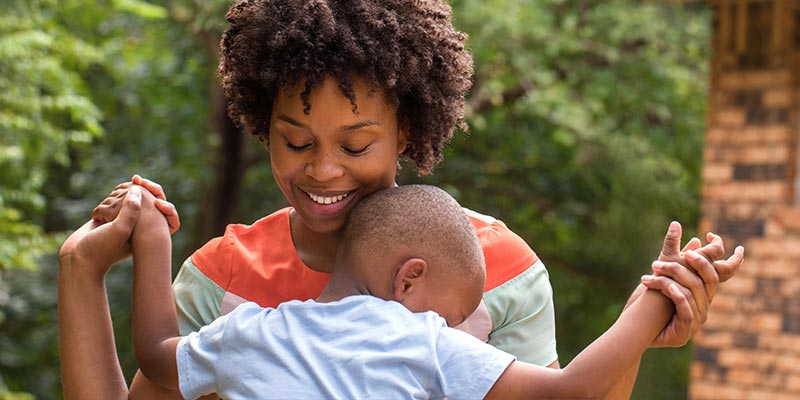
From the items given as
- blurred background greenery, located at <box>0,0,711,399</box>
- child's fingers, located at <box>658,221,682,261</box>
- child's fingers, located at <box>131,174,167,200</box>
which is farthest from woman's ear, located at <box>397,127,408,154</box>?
blurred background greenery, located at <box>0,0,711,399</box>

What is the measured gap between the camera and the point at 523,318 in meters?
2.34

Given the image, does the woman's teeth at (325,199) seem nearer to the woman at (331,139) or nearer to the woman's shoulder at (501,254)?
the woman at (331,139)

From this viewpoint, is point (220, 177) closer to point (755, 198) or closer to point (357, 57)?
point (755, 198)

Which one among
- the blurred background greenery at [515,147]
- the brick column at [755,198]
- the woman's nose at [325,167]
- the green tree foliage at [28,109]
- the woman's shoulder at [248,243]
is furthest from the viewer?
the blurred background greenery at [515,147]

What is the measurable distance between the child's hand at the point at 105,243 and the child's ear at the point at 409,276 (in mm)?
548

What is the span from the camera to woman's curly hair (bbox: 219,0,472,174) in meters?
2.22

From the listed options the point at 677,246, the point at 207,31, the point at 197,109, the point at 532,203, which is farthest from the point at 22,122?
the point at 532,203

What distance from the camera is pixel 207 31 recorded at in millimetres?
8797

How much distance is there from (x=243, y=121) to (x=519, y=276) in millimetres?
703

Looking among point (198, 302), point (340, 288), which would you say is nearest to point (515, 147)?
point (198, 302)

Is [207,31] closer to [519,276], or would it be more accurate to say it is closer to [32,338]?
[32,338]

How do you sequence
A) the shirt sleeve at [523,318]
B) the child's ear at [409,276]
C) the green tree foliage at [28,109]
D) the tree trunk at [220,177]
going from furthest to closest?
the tree trunk at [220,177], the green tree foliage at [28,109], the shirt sleeve at [523,318], the child's ear at [409,276]

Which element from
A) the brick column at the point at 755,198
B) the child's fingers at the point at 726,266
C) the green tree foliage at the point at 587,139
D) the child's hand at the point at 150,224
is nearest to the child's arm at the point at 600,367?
the child's fingers at the point at 726,266

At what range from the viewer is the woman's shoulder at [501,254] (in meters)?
2.33
